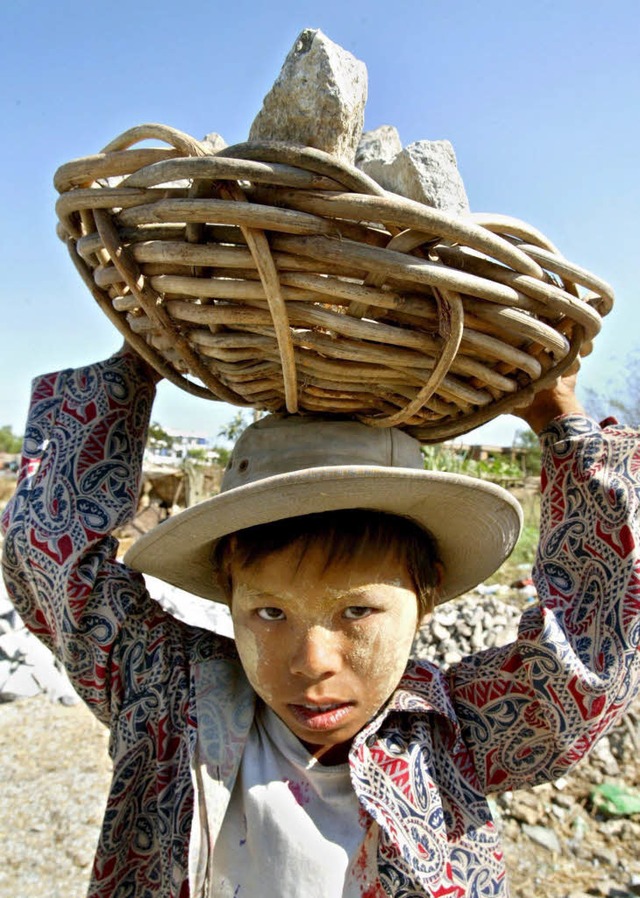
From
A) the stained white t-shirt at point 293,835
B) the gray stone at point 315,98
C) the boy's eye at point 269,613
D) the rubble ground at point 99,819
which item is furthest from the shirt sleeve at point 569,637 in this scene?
the rubble ground at point 99,819

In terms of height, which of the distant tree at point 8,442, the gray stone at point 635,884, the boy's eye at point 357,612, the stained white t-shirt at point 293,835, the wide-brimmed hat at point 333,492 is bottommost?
the distant tree at point 8,442

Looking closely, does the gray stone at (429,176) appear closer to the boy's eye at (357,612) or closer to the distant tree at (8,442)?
the boy's eye at (357,612)

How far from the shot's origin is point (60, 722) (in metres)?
3.91

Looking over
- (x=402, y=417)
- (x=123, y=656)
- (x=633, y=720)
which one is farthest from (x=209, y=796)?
(x=633, y=720)

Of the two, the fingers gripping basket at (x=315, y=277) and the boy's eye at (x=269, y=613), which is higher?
the fingers gripping basket at (x=315, y=277)

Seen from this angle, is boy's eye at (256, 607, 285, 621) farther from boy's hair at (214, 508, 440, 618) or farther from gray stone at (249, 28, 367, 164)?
gray stone at (249, 28, 367, 164)

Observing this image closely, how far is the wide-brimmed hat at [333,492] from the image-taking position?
99 centimetres

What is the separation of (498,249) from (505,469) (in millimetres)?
10557

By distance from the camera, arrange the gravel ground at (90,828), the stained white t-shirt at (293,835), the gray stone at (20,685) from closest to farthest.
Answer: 1. the stained white t-shirt at (293,835)
2. the gravel ground at (90,828)
3. the gray stone at (20,685)

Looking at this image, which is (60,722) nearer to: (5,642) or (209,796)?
(5,642)

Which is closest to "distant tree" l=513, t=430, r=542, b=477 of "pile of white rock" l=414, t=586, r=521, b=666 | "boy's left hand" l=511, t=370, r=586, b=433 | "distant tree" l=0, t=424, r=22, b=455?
"pile of white rock" l=414, t=586, r=521, b=666

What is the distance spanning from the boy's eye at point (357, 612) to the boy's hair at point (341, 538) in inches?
3.2

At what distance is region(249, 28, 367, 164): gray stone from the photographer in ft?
2.44

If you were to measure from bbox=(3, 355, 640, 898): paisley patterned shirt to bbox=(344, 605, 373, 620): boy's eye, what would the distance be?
0.61 ft
